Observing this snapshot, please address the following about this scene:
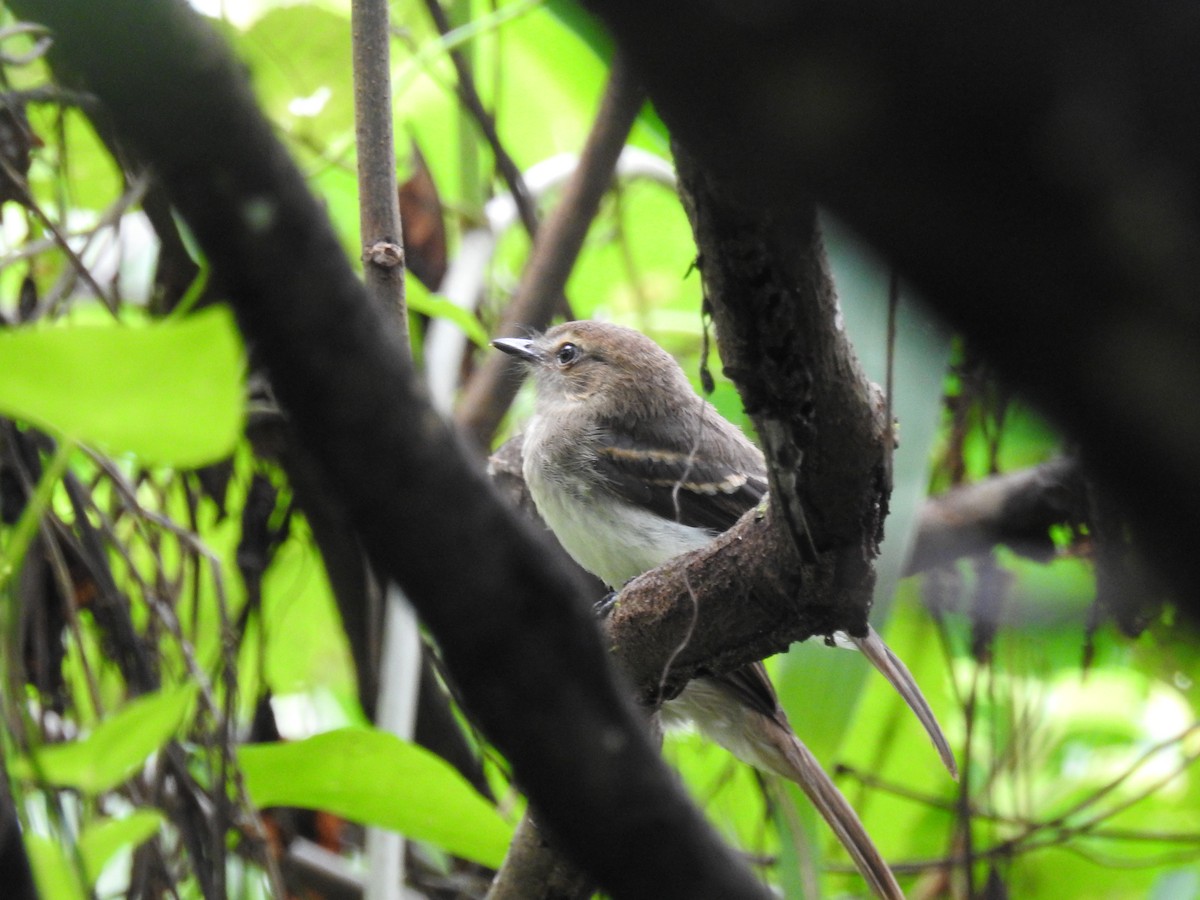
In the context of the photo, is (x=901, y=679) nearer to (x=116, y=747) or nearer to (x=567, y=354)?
(x=116, y=747)

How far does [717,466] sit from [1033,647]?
3.09 ft

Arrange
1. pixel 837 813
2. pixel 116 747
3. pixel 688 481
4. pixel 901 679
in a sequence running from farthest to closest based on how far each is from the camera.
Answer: pixel 688 481
pixel 837 813
pixel 901 679
pixel 116 747

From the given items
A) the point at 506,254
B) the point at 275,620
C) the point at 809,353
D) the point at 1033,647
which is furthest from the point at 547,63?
the point at 809,353

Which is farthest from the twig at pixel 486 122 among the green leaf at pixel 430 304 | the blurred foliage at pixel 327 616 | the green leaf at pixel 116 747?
the green leaf at pixel 116 747

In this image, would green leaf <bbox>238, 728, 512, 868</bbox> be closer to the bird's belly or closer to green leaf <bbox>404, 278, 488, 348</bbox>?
green leaf <bbox>404, 278, 488, 348</bbox>

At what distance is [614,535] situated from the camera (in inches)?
122

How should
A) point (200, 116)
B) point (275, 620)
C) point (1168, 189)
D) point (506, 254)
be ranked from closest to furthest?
point (1168, 189) < point (200, 116) < point (275, 620) < point (506, 254)

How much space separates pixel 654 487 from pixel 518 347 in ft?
1.85

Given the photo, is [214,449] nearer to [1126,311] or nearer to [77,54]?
[77,54]

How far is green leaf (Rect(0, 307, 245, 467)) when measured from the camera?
3.16 feet

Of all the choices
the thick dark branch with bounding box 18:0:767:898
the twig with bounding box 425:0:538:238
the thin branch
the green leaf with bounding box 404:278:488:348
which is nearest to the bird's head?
the twig with bounding box 425:0:538:238

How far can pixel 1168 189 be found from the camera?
0.52m

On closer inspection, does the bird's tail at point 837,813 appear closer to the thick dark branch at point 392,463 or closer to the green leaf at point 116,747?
the green leaf at point 116,747

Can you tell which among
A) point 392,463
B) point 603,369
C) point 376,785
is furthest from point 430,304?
point 392,463
